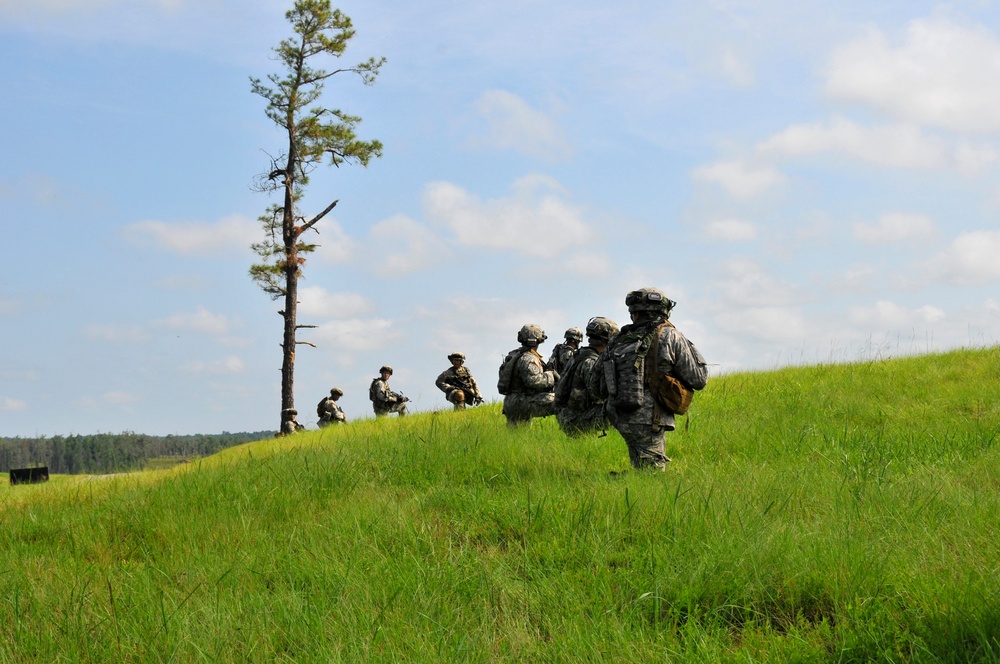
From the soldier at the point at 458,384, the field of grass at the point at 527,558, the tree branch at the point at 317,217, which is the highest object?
the tree branch at the point at 317,217

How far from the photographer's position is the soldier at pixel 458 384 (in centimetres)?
2077

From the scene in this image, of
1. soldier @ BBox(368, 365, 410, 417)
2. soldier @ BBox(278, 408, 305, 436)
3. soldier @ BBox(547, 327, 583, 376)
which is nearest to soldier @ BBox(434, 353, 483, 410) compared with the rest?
soldier @ BBox(368, 365, 410, 417)

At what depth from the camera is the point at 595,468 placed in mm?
9055

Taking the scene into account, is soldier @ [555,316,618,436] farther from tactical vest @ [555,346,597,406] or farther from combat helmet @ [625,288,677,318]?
combat helmet @ [625,288,677,318]

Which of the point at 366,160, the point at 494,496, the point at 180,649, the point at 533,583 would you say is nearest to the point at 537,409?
the point at 494,496

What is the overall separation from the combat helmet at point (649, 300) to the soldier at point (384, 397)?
51.1 feet

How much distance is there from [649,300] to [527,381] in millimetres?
4186

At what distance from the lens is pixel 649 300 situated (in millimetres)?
8680

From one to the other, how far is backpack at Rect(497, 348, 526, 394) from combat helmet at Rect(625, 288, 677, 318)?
4205mm

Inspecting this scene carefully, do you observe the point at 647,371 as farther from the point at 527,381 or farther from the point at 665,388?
the point at 527,381

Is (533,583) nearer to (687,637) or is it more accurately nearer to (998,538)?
(687,637)

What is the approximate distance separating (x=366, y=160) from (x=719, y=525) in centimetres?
2256

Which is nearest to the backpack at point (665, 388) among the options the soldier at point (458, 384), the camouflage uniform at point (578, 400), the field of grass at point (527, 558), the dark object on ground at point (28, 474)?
the field of grass at point (527, 558)

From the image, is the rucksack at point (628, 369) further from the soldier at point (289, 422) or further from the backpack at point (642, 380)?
the soldier at point (289, 422)
